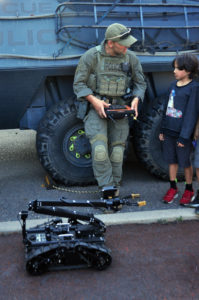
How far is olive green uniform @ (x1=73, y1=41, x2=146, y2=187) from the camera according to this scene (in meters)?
4.12

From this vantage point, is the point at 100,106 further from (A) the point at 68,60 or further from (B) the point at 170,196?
(B) the point at 170,196

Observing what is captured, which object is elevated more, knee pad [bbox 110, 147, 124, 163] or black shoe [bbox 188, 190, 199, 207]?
knee pad [bbox 110, 147, 124, 163]

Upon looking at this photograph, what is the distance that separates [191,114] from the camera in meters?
3.88

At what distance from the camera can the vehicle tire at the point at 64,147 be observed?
4566mm

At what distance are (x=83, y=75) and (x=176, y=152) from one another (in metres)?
1.28

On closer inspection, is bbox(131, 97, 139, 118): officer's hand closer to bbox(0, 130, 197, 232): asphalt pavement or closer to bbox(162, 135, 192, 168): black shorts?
bbox(162, 135, 192, 168): black shorts

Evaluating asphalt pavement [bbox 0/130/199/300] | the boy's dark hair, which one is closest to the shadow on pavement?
asphalt pavement [bbox 0/130/199/300]

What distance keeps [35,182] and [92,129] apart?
51.9 inches

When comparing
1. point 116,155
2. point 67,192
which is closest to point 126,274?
point 116,155

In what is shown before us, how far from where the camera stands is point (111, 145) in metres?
4.38

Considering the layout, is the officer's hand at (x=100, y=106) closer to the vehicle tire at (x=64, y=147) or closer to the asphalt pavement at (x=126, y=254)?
the vehicle tire at (x=64, y=147)

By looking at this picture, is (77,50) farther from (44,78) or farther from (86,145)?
(86,145)

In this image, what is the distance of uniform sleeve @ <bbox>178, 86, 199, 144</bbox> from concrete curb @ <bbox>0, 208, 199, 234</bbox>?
764 millimetres

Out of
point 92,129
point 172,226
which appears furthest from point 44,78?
point 172,226
